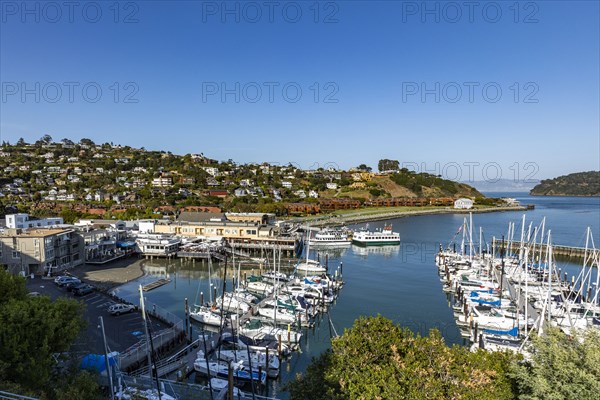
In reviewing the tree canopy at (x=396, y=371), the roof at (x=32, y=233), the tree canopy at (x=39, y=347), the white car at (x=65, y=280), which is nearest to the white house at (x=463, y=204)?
the roof at (x=32, y=233)

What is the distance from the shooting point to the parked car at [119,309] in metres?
19.1

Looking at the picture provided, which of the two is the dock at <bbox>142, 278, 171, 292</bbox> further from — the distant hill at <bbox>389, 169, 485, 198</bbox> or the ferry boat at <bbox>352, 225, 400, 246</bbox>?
the distant hill at <bbox>389, 169, 485, 198</bbox>

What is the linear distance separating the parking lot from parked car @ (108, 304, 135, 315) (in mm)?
182

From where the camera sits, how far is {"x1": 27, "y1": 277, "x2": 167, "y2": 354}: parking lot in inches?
580

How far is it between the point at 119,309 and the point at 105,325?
1548mm

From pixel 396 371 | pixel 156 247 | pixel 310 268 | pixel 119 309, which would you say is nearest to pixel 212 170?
pixel 156 247

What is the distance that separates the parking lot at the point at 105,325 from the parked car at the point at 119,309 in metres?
0.18

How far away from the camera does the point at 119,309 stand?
758 inches

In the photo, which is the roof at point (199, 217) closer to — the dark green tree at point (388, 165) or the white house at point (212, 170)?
the white house at point (212, 170)

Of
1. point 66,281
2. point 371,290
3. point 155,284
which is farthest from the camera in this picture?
point 371,290

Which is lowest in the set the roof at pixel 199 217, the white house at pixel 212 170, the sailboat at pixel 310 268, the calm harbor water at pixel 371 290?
the calm harbor water at pixel 371 290

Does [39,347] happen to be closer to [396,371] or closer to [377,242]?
[396,371]

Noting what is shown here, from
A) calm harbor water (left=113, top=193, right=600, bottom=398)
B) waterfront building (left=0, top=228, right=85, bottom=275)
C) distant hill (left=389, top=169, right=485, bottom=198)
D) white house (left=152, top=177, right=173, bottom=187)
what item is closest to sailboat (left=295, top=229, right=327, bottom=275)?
calm harbor water (left=113, top=193, right=600, bottom=398)

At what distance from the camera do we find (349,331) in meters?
9.16
